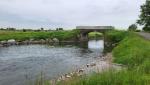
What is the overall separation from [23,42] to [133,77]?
306 ft

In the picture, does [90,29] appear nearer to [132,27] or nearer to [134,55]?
[132,27]

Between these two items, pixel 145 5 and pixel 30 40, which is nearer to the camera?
pixel 145 5

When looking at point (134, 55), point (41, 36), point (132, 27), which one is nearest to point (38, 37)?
point (41, 36)

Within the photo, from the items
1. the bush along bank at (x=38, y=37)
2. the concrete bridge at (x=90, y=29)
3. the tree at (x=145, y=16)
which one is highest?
the tree at (x=145, y=16)

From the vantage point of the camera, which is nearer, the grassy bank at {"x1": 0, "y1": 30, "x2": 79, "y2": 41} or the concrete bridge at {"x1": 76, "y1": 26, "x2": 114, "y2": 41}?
the grassy bank at {"x1": 0, "y1": 30, "x2": 79, "y2": 41}

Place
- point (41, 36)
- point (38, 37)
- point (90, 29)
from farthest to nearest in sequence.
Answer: point (90, 29) < point (41, 36) < point (38, 37)

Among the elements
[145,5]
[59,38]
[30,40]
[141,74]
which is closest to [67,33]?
[59,38]

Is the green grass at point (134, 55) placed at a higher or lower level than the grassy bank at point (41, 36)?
higher

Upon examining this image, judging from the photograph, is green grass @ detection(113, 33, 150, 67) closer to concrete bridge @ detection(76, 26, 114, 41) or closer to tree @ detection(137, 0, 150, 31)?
tree @ detection(137, 0, 150, 31)

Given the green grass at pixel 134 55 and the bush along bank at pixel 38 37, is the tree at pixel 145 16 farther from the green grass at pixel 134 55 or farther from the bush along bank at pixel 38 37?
the green grass at pixel 134 55

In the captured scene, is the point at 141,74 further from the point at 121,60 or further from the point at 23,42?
the point at 23,42

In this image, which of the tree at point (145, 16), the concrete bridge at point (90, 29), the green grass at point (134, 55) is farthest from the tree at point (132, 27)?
the green grass at point (134, 55)

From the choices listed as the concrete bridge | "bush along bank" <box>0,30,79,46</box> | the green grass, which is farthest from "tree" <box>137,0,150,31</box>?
the green grass

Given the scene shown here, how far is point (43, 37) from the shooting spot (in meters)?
119
